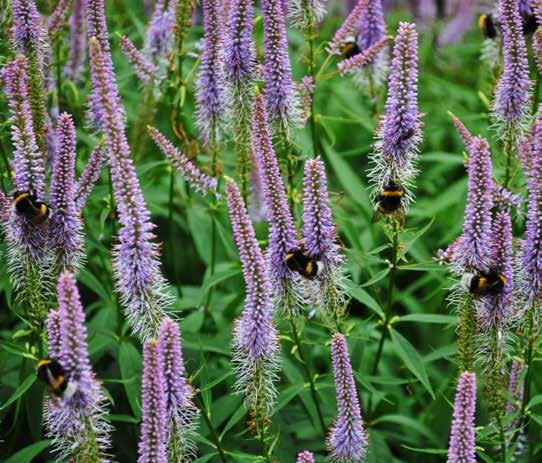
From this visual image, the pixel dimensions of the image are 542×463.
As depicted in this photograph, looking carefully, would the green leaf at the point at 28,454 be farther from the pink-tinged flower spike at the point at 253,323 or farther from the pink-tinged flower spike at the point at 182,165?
the pink-tinged flower spike at the point at 182,165

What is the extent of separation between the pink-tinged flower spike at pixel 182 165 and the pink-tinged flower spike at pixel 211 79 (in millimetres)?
411

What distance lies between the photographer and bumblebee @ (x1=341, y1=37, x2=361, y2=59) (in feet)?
19.8

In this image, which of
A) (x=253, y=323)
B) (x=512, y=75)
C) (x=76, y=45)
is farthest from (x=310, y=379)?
(x=76, y=45)

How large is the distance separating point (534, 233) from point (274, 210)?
1.23 m

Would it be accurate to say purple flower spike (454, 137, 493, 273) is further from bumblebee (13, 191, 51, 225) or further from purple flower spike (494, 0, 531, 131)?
bumblebee (13, 191, 51, 225)

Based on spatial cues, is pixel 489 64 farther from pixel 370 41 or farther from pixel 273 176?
pixel 273 176

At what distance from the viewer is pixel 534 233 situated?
4105 millimetres

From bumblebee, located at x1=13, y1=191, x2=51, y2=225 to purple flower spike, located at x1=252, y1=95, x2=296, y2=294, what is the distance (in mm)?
1071

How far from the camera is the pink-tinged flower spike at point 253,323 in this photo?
379cm

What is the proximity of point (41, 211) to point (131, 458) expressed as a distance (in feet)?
7.40

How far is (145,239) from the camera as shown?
153 inches

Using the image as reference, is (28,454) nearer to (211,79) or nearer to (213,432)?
(213,432)

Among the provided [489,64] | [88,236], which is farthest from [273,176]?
[489,64]

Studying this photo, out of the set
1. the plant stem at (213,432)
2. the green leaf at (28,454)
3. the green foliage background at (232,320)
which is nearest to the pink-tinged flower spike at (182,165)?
the green foliage background at (232,320)
